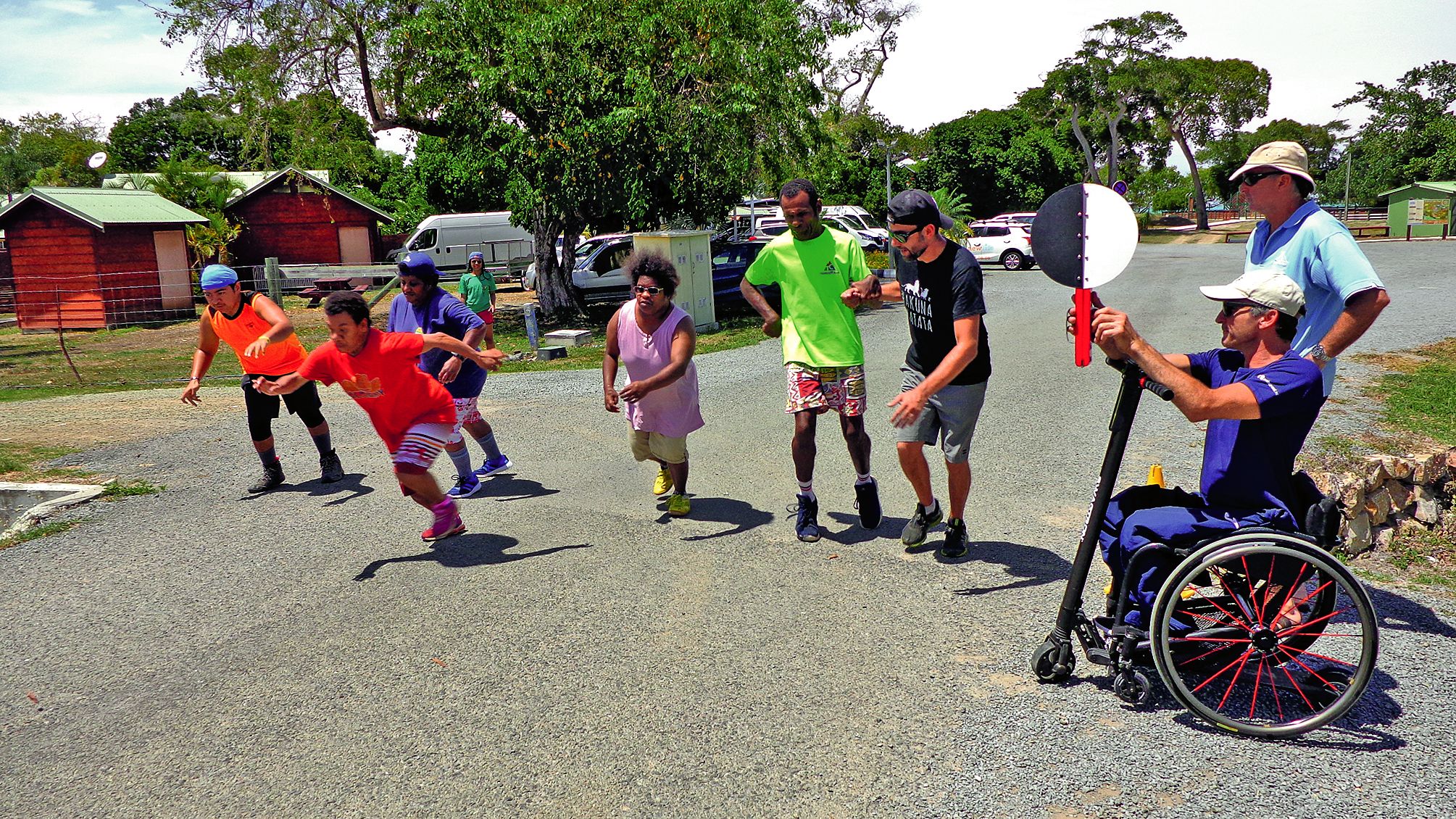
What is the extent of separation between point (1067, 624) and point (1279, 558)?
29.7 inches

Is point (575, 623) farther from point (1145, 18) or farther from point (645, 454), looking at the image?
point (1145, 18)

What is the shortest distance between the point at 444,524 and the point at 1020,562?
3.21 m

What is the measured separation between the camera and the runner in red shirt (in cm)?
571

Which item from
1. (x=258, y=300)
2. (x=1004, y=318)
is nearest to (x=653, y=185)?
(x=1004, y=318)

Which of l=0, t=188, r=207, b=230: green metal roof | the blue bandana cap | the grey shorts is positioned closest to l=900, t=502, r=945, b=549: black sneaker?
the grey shorts

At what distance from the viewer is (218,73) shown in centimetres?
2050

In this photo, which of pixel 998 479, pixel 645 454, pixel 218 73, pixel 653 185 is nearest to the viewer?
pixel 645 454

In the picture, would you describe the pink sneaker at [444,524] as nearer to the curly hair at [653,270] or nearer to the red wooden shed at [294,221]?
the curly hair at [653,270]

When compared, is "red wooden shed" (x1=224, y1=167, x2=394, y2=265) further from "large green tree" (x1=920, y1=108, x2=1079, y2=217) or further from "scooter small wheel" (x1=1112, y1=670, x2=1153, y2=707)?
"scooter small wheel" (x1=1112, y1=670, x2=1153, y2=707)

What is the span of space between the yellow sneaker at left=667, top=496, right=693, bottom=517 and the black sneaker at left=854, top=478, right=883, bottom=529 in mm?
1149

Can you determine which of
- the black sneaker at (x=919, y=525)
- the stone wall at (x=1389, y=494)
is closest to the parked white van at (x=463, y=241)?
the black sneaker at (x=919, y=525)

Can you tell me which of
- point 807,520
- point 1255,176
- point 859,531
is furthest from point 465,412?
point 1255,176

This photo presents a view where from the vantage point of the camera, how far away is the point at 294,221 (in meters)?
35.5

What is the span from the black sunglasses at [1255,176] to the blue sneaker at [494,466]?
204 inches
